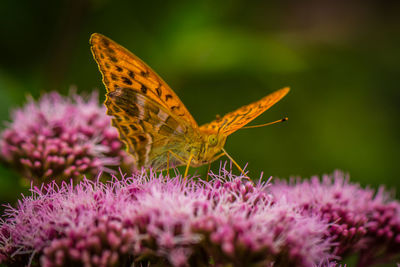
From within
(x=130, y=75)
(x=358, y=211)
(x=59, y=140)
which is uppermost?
(x=130, y=75)

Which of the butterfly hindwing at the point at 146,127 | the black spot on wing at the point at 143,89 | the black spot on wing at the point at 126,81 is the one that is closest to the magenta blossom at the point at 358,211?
the butterfly hindwing at the point at 146,127

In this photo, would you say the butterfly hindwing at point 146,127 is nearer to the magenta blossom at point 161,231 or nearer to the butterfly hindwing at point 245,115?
the butterfly hindwing at point 245,115

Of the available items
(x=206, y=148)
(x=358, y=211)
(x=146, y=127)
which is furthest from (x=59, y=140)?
(x=358, y=211)

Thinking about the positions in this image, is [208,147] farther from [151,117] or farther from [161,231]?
[161,231]

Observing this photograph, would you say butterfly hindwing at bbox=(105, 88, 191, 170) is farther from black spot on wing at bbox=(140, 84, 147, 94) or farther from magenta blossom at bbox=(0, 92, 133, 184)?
magenta blossom at bbox=(0, 92, 133, 184)

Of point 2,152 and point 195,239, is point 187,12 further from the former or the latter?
point 195,239
